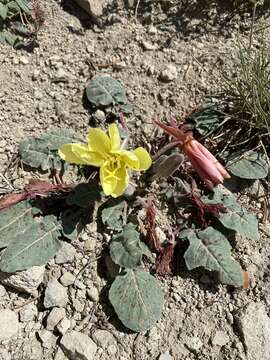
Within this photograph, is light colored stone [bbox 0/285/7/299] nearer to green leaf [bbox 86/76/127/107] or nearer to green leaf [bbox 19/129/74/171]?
green leaf [bbox 19/129/74/171]

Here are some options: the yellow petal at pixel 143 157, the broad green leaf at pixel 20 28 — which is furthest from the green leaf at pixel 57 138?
the broad green leaf at pixel 20 28

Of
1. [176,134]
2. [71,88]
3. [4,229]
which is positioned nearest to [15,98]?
[71,88]

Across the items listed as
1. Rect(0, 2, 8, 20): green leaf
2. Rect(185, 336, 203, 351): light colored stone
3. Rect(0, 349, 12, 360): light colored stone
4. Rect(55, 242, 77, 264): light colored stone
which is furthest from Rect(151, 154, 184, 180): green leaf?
Rect(0, 2, 8, 20): green leaf

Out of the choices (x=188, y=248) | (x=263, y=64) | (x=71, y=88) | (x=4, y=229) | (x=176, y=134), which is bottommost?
(x=4, y=229)

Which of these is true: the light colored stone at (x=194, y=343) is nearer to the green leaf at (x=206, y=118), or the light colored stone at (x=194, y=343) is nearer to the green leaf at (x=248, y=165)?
the green leaf at (x=248, y=165)

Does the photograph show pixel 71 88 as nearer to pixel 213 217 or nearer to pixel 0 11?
pixel 0 11

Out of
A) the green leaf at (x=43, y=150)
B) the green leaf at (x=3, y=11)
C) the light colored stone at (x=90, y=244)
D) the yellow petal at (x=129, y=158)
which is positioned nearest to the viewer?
the yellow petal at (x=129, y=158)

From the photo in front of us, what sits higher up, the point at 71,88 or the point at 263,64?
the point at 263,64
